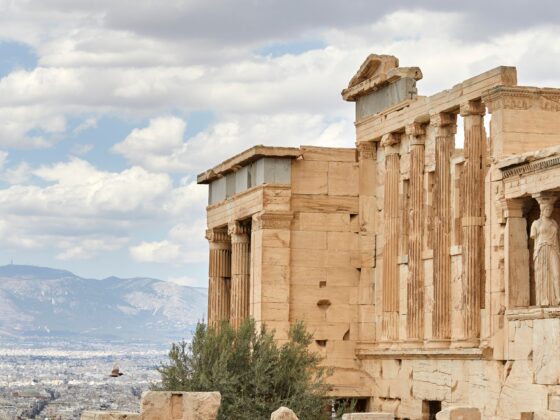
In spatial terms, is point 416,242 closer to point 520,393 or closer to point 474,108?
point 474,108

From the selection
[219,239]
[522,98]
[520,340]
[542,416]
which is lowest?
[542,416]

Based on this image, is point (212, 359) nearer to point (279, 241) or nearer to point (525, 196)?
point (279, 241)

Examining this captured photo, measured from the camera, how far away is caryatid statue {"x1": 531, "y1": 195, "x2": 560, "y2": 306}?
29.8 metres

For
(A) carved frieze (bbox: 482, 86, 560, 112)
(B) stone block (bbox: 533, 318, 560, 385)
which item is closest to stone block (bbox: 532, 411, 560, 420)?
(B) stone block (bbox: 533, 318, 560, 385)

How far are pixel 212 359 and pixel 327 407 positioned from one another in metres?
2.58

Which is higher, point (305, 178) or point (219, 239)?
point (305, 178)

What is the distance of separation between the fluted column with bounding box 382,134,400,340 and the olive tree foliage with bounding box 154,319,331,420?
5.04 ft

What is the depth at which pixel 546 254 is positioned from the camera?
2989 cm

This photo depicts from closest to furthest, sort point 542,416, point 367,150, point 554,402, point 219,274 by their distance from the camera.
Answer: point 554,402 < point 542,416 < point 367,150 < point 219,274

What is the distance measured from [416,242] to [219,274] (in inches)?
298

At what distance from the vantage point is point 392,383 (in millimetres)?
35094

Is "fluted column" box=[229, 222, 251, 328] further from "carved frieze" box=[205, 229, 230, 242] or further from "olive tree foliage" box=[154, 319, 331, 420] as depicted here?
"olive tree foliage" box=[154, 319, 331, 420]

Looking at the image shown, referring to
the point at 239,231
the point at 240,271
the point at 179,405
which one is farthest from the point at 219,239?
the point at 179,405

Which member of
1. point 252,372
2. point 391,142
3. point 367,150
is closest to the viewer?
point 252,372
